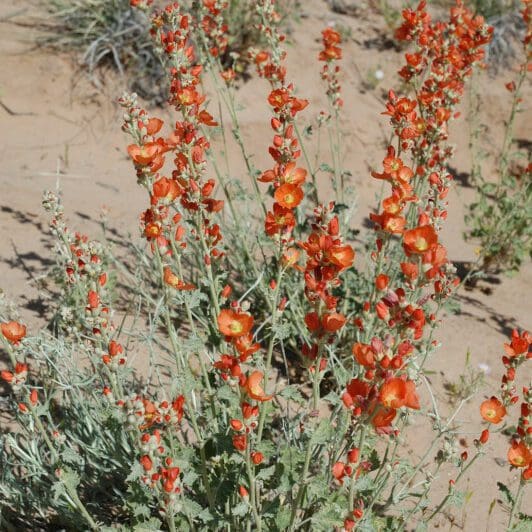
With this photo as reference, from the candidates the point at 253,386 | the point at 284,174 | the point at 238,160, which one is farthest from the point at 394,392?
the point at 238,160

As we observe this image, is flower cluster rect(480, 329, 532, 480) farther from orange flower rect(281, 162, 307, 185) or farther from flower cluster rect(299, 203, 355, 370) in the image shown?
orange flower rect(281, 162, 307, 185)

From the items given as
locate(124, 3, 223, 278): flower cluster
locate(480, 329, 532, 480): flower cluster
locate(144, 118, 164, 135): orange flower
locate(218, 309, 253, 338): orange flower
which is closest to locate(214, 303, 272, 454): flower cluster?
locate(218, 309, 253, 338): orange flower

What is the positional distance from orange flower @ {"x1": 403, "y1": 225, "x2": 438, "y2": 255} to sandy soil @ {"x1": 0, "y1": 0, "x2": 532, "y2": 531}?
1.74 meters

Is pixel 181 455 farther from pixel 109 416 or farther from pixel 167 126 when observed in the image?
pixel 167 126

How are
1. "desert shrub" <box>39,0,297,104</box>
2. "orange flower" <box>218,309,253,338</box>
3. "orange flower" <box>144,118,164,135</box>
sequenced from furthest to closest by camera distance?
"desert shrub" <box>39,0,297,104</box>, "orange flower" <box>144,118,164,135</box>, "orange flower" <box>218,309,253,338</box>

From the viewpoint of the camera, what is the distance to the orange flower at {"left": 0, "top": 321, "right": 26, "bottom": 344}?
69.5 inches

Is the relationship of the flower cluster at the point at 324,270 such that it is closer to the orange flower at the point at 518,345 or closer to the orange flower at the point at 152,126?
the orange flower at the point at 152,126

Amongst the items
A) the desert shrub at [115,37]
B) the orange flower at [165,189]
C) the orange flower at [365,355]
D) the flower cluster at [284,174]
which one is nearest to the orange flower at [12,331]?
the orange flower at [165,189]

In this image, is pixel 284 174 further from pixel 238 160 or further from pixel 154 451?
pixel 238 160

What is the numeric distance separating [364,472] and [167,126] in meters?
4.62

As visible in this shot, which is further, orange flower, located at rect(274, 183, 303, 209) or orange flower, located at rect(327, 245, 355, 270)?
orange flower, located at rect(274, 183, 303, 209)

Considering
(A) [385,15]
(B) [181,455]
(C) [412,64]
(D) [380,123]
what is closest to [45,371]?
(B) [181,455]

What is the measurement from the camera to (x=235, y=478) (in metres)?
2.10

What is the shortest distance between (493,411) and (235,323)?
108cm
